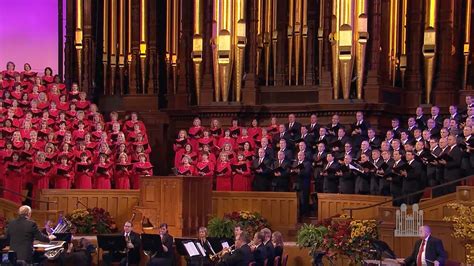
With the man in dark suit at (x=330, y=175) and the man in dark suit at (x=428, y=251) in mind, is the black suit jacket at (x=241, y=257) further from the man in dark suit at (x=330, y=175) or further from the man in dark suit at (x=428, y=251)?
the man in dark suit at (x=330, y=175)

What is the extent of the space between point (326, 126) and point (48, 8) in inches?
275

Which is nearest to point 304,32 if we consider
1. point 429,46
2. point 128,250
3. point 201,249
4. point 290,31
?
point 290,31

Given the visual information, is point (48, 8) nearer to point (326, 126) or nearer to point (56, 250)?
point (326, 126)

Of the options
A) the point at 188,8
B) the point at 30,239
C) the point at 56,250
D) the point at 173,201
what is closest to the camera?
the point at 30,239

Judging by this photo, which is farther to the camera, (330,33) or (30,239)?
(330,33)

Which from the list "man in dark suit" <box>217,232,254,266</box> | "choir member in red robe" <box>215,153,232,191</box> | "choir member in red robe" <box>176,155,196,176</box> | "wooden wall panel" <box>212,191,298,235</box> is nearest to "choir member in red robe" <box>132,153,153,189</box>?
"choir member in red robe" <box>176,155,196,176</box>

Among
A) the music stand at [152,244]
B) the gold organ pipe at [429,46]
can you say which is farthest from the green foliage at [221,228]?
the gold organ pipe at [429,46]

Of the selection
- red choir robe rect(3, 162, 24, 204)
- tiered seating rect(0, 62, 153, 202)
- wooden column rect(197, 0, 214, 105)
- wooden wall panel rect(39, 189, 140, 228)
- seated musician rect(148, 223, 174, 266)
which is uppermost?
wooden column rect(197, 0, 214, 105)

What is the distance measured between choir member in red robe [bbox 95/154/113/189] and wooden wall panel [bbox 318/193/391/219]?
3.63 meters

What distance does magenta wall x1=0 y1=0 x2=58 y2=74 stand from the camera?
2152 cm

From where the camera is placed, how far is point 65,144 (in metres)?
17.0

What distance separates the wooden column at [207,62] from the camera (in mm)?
19223

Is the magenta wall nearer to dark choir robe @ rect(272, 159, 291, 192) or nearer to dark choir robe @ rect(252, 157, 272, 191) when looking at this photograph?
dark choir robe @ rect(252, 157, 272, 191)

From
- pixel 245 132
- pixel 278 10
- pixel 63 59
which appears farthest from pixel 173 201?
pixel 63 59
